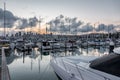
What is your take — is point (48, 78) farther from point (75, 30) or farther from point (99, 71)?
point (75, 30)

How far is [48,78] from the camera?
13219 mm

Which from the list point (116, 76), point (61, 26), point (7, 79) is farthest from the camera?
point (61, 26)

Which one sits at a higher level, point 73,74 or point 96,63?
point 96,63

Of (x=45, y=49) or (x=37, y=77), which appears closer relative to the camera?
(x=37, y=77)

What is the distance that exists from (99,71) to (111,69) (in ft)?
1.66

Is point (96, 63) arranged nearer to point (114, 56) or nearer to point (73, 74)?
point (114, 56)

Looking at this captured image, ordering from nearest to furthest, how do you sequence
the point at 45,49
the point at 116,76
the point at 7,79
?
the point at 116,76 → the point at 7,79 → the point at 45,49

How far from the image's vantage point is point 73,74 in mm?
8250

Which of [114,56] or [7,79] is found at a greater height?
[114,56]

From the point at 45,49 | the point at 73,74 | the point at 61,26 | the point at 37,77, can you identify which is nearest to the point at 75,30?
the point at 61,26

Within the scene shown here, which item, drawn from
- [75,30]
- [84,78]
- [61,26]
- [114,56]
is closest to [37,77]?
[84,78]

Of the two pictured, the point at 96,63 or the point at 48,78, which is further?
the point at 48,78

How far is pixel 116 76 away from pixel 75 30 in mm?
74149

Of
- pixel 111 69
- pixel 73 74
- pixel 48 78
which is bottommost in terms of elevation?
pixel 48 78
